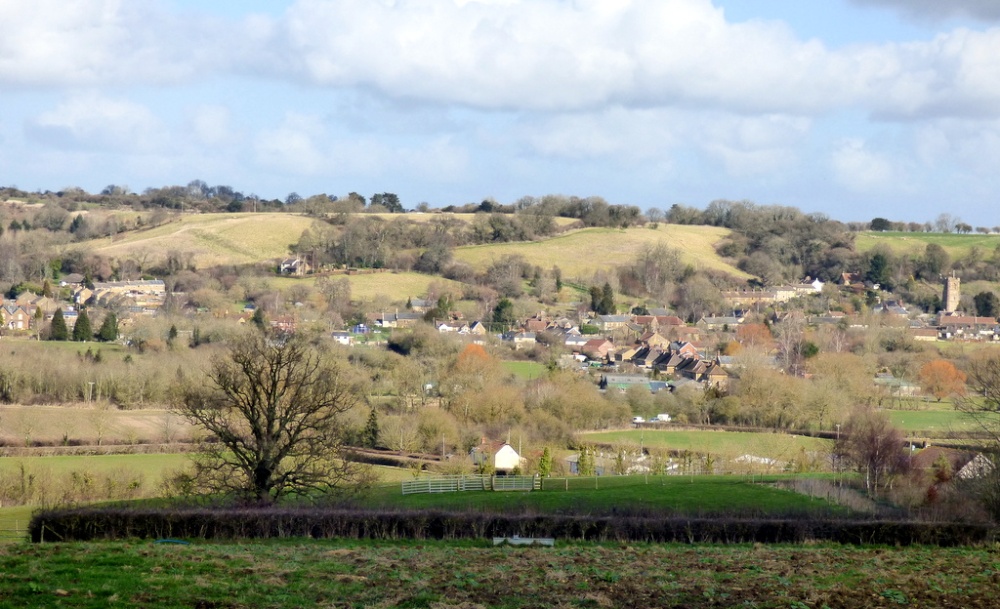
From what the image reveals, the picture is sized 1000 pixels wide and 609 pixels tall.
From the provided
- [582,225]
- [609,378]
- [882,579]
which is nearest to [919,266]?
[582,225]

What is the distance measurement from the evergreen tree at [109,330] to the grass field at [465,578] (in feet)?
238

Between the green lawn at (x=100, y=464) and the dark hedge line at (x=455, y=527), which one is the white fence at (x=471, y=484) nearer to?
the green lawn at (x=100, y=464)

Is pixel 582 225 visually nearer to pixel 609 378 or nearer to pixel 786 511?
pixel 609 378

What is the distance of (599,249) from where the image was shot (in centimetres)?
14512

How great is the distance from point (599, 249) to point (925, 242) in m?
47.8

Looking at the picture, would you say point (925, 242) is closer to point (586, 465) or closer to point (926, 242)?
point (926, 242)

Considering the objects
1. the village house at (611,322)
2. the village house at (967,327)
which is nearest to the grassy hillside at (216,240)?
the village house at (611,322)

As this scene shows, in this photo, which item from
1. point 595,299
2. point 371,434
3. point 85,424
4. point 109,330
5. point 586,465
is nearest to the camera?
point 586,465

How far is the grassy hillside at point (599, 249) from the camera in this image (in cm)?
13683

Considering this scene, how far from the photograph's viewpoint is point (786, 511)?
2983cm

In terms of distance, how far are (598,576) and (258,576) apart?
5.31 m

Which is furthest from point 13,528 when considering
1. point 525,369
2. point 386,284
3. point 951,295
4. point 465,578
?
point 951,295

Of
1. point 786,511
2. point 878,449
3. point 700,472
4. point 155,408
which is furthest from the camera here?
point 155,408

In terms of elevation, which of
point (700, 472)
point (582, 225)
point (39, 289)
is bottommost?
point (700, 472)
